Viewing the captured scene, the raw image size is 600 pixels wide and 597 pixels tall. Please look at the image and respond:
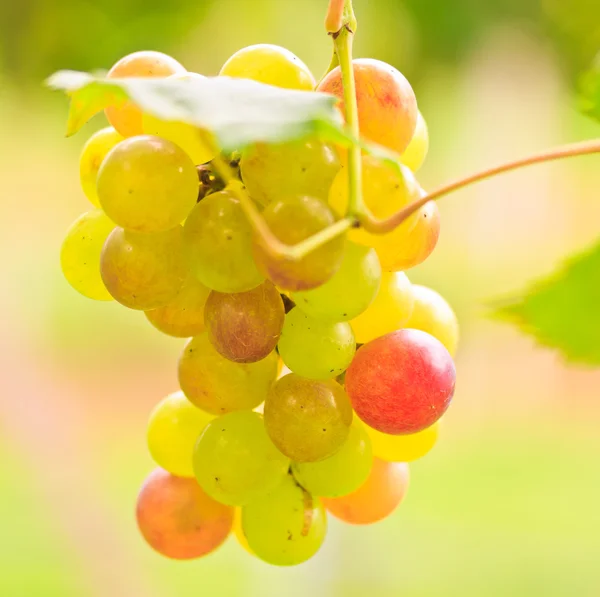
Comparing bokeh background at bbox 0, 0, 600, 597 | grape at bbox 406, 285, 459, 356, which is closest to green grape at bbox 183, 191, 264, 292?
grape at bbox 406, 285, 459, 356

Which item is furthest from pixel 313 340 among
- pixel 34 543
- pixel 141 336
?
pixel 141 336

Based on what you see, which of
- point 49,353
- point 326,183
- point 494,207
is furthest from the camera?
point 494,207

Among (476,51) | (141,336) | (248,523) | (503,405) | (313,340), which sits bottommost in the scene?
(141,336)

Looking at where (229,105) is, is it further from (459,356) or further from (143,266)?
(459,356)

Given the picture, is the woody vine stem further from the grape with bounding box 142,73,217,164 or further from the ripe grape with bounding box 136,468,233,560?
the ripe grape with bounding box 136,468,233,560

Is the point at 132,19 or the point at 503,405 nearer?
the point at 132,19

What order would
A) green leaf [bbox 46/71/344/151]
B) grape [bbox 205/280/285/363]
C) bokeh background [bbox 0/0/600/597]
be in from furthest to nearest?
bokeh background [bbox 0/0/600/597], grape [bbox 205/280/285/363], green leaf [bbox 46/71/344/151]

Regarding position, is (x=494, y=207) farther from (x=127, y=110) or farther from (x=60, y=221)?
(x=127, y=110)
